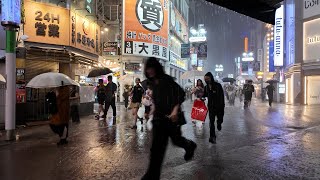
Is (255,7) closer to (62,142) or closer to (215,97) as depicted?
(215,97)

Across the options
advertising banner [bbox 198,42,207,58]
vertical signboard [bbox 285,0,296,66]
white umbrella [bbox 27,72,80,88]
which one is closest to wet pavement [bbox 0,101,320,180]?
white umbrella [bbox 27,72,80,88]

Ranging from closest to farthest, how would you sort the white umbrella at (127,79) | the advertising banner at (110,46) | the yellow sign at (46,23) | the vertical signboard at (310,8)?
the yellow sign at (46,23) → the advertising banner at (110,46) → the vertical signboard at (310,8) → the white umbrella at (127,79)

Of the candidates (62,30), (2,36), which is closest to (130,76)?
(62,30)

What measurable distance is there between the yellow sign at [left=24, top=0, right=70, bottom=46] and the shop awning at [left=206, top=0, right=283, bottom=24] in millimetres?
12141

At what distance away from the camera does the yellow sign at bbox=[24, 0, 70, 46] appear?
46.8 ft

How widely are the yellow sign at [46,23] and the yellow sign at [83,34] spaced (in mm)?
533

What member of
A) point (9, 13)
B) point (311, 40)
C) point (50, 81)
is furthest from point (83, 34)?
point (311, 40)

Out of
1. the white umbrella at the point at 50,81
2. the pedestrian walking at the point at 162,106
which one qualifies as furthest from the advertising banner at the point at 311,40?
the pedestrian walking at the point at 162,106

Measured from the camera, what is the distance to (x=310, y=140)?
9570 mm

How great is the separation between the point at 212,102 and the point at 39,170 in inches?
177

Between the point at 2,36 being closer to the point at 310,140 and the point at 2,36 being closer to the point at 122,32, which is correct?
the point at 310,140

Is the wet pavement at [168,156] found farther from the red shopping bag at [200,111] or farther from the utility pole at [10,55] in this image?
the utility pole at [10,55]

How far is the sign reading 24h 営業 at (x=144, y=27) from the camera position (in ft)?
102

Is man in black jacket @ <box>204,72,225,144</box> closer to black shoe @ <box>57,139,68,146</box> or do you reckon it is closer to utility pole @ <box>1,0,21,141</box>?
black shoe @ <box>57,139,68,146</box>
